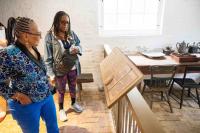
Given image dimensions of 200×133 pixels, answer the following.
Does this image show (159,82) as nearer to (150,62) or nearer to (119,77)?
(150,62)

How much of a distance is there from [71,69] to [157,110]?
1599mm

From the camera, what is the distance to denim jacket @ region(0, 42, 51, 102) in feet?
4.86

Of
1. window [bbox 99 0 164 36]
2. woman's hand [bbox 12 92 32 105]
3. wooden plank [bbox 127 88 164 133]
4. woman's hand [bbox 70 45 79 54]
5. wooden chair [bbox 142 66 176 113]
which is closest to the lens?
wooden plank [bbox 127 88 164 133]

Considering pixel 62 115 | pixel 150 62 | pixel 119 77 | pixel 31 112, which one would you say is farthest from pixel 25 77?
pixel 150 62

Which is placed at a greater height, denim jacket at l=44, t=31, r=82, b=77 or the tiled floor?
denim jacket at l=44, t=31, r=82, b=77

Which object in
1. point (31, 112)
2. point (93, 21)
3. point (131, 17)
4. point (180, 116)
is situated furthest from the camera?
point (131, 17)

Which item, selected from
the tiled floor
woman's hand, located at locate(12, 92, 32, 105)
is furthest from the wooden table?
woman's hand, located at locate(12, 92, 32, 105)

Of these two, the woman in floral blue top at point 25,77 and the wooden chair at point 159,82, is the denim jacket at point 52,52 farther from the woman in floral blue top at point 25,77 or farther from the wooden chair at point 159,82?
the wooden chair at point 159,82

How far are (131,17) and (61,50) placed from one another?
6.04 feet

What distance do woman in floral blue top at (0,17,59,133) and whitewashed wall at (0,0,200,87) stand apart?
6.56 feet

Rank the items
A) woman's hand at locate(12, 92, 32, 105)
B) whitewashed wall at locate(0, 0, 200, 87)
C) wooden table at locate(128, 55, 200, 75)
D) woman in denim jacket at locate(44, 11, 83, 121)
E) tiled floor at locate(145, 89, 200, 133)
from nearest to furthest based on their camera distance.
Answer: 1. woman's hand at locate(12, 92, 32, 105)
2. woman in denim jacket at locate(44, 11, 83, 121)
3. tiled floor at locate(145, 89, 200, 133)
4. wooden table at locate(128, 55, 200, 75)
5. whitewashed wall at locate(0, 0, 200, 87)

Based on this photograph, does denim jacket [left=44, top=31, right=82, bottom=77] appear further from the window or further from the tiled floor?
the tiled floor

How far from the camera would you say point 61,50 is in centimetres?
253

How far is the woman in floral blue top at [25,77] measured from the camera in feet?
4.91
